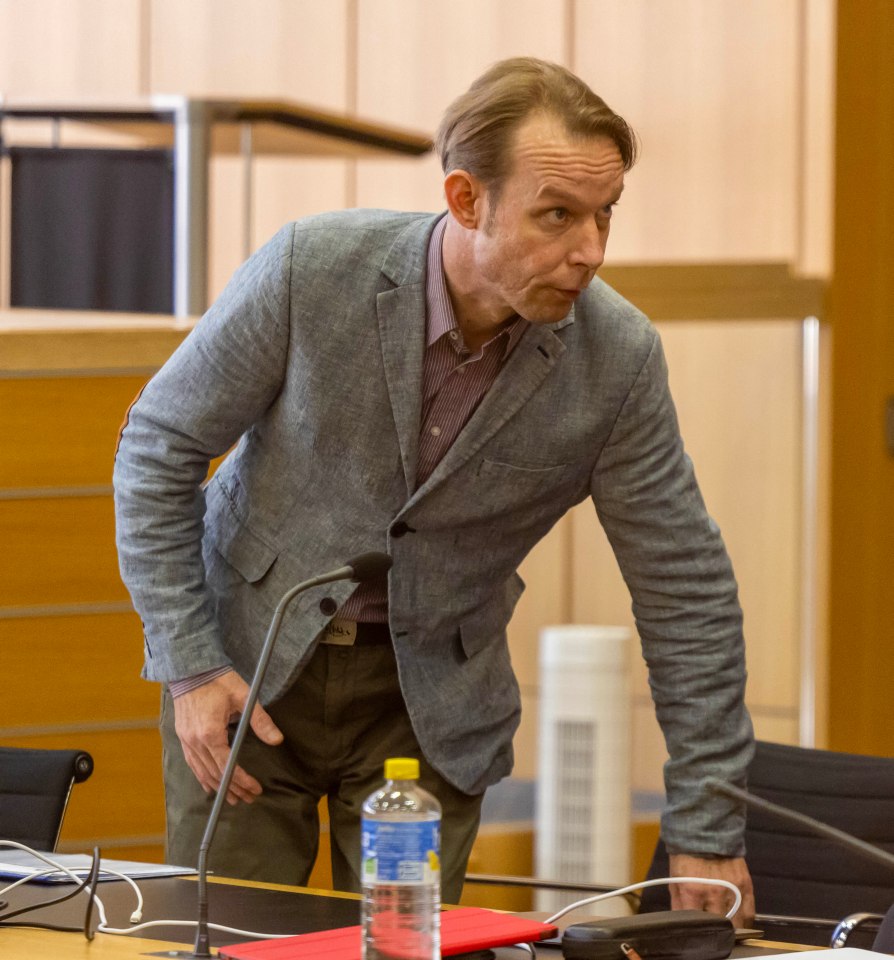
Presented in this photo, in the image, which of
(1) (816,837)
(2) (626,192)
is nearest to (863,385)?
(2) (626,192)

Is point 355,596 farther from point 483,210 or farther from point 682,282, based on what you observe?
point 682,282

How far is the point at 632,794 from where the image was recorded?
419 cm

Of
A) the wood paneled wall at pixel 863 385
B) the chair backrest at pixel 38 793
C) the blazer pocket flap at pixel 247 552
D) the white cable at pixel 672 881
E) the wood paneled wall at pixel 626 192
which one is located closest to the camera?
the white cable at pixel 672 881

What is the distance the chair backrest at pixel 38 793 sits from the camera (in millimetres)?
2246

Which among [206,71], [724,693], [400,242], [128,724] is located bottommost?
[128,724]

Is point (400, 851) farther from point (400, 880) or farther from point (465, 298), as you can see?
point (465, 298)

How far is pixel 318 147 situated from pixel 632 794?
188cm

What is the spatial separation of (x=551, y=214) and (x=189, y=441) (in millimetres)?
516

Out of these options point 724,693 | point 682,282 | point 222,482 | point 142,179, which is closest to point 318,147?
point 142,179

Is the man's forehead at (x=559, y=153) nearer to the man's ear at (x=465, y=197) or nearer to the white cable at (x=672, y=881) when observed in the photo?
the man's ear at (x=465, y=197)

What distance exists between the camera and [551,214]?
1.88 meters

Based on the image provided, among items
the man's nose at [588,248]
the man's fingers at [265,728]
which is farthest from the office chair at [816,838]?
the man's nose at [588,248]

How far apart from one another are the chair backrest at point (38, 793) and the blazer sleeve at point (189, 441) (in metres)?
0.27

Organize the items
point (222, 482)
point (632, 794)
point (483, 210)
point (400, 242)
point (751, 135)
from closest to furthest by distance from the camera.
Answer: point (483, 210), point (400, 242), point (222, 482), point (632, 794), point (751, 135)
